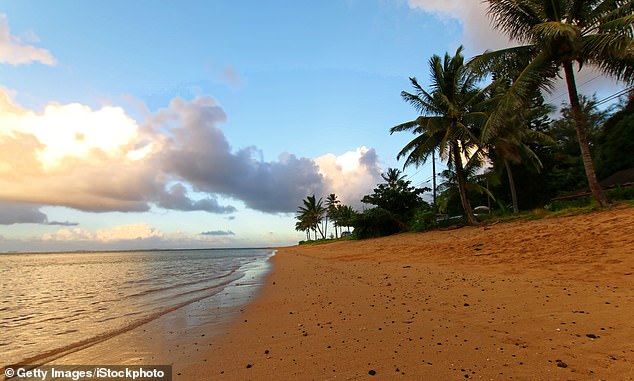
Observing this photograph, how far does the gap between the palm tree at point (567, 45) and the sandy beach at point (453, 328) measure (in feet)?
26.8

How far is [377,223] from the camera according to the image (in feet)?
110

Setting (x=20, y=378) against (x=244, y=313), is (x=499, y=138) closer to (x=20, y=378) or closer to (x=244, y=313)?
(x=244, y=313)

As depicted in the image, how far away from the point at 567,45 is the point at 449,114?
8.64m

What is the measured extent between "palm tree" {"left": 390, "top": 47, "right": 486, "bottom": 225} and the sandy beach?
14.3 meters

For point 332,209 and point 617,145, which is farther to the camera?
point 332,209

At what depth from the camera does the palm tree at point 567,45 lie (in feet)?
40.3

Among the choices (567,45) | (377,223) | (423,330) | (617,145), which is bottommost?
(423,330)

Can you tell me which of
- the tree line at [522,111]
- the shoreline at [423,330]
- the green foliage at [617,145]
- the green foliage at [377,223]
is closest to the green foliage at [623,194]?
the tree line at [522,111]

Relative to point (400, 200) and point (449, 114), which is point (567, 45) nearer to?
point (449, 114)

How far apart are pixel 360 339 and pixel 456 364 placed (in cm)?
125

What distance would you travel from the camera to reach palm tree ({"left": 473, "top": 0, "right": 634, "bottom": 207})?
40.3 ft

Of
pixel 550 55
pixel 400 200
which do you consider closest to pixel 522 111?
pixel 550 55

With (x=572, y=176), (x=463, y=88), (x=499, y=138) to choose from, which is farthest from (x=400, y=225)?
(x=572, y=176)

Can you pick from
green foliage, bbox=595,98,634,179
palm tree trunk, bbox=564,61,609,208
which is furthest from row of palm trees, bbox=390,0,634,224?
green foliage, bbox=595,98,634,179
